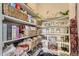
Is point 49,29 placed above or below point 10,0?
below

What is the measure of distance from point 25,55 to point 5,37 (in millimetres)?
284

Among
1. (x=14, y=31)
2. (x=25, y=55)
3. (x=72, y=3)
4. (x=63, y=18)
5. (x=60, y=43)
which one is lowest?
(x=25, y=55)

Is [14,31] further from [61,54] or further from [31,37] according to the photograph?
[61,54]

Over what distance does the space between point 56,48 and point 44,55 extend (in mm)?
147

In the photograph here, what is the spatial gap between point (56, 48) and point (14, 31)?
1.55 feet

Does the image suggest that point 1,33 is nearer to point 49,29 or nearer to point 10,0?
point 10,0

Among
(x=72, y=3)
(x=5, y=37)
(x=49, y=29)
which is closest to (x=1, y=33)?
(x=5, y=37)

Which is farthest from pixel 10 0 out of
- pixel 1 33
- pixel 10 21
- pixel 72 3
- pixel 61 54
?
pixel 61 54

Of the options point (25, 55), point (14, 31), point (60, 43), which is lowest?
point (25, 55)

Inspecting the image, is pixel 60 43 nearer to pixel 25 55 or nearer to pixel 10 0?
pixel 25 55

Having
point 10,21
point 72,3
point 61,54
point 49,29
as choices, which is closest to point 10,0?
point 10,21

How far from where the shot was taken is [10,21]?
→ 1.74 meters

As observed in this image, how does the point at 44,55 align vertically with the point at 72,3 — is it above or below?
below

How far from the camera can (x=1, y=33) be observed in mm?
1770
